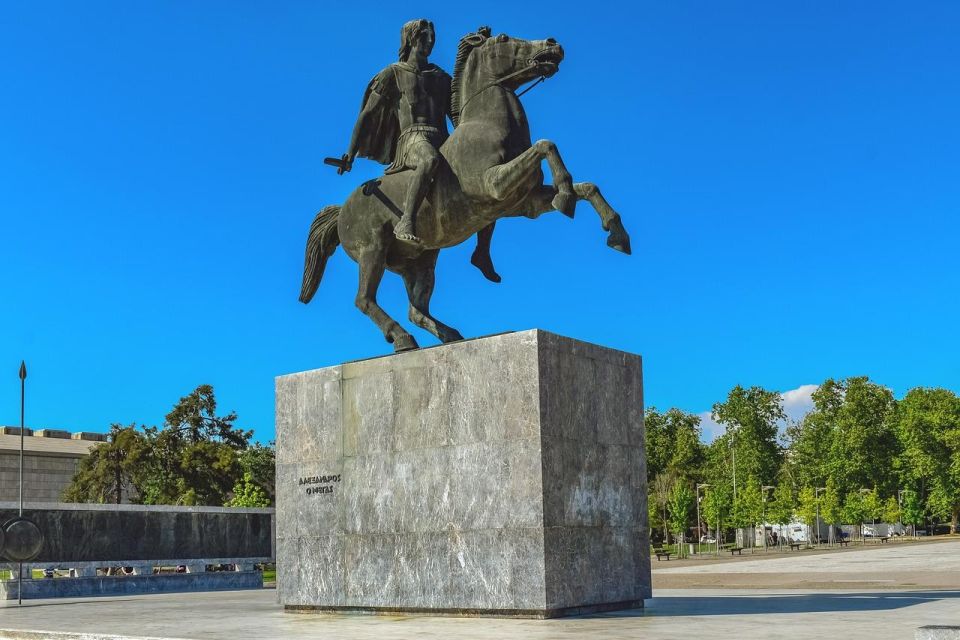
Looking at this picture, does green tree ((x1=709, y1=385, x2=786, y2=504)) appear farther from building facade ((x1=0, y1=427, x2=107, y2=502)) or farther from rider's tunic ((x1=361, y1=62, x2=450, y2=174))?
rider's tunic ((x1=361, y1=62, x2=450, y2=174))

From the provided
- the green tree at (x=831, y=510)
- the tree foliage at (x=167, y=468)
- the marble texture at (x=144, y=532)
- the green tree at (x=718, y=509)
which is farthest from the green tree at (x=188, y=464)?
the green tree at (x=831, y=510)

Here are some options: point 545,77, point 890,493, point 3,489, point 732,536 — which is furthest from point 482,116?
point 732,536

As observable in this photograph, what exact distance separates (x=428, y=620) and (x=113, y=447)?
158ft

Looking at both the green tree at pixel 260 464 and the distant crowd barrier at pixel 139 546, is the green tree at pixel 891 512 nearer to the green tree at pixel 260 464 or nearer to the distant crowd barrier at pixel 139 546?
the green tree at pixel 260 464

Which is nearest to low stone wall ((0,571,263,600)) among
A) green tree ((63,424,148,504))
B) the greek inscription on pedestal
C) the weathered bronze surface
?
the weathered bronze surface

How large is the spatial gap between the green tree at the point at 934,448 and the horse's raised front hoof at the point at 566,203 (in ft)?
269

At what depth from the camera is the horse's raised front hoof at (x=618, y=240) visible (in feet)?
39.4

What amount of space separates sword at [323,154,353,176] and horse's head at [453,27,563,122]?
1768mm

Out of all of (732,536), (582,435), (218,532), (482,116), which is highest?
(482,116)

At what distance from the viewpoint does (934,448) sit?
87.2m

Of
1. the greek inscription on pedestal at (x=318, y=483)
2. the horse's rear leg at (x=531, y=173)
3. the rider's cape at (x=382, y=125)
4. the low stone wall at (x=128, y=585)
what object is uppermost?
the rider's cape at (x=382, y=125)

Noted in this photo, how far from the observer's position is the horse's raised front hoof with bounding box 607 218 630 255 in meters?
12.0

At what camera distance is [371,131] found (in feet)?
48.1

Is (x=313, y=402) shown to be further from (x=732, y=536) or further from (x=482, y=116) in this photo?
(x=732, y=536)
